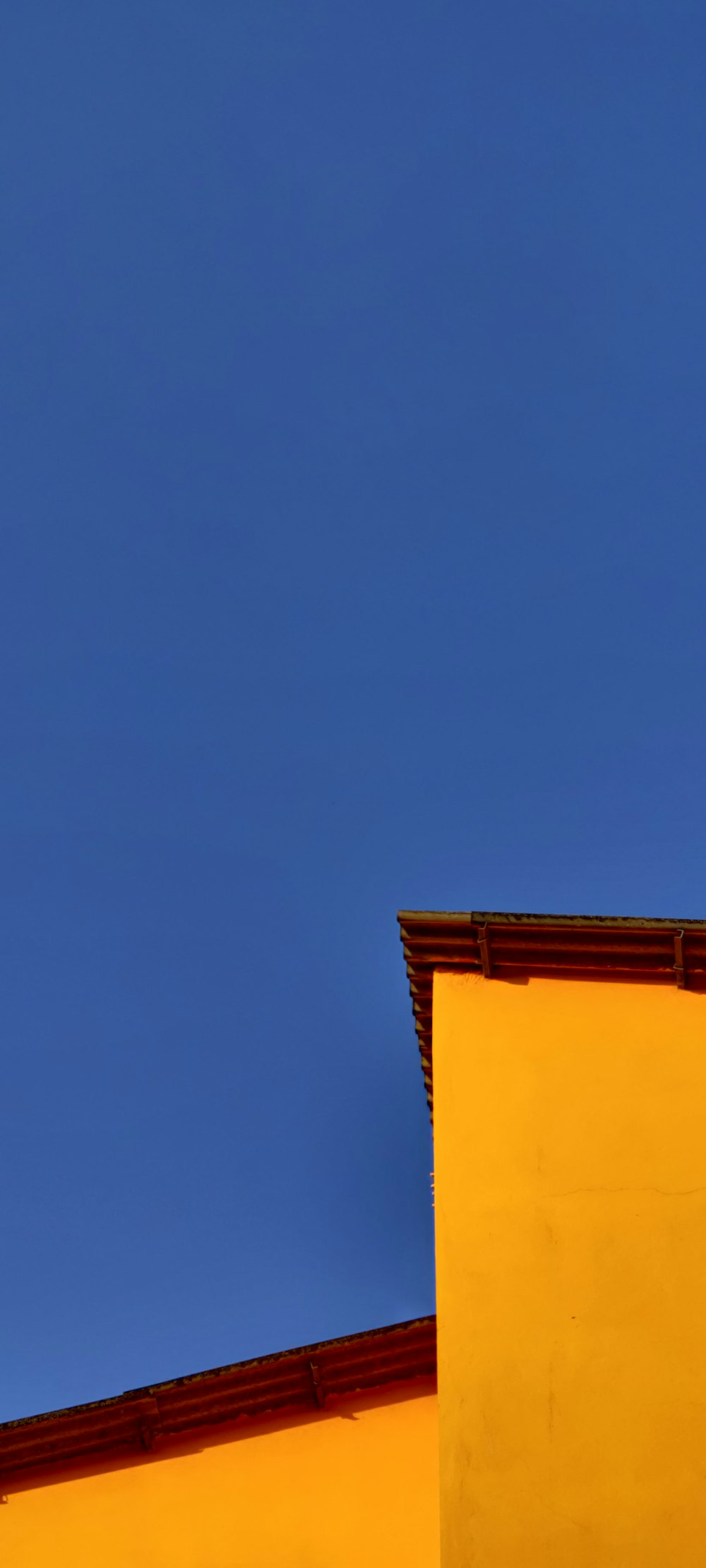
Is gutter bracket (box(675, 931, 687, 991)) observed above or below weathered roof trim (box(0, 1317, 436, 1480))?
above

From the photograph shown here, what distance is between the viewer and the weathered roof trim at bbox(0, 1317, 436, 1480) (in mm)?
11039

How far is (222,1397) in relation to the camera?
11.2 meters

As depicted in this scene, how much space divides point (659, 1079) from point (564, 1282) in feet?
5.66

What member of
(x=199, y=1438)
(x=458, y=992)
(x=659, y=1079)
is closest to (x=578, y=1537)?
(x=659, y=1079)

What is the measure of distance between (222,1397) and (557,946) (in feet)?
18.1

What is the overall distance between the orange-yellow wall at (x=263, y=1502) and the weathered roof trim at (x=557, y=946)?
4395mm

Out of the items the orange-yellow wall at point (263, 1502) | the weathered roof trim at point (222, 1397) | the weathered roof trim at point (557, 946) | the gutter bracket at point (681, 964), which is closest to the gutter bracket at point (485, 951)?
the weathered roof trim at point (557, 946)

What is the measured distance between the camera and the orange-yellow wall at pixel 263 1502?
33.0 ft

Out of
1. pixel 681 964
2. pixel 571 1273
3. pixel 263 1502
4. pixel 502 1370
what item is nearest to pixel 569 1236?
pixel 571 1273

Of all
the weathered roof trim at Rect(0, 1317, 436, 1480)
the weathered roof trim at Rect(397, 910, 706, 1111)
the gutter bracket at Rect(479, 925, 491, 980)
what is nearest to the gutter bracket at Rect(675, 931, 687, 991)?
the weathered roof trim at Rect(397, 910, 706, 1111)

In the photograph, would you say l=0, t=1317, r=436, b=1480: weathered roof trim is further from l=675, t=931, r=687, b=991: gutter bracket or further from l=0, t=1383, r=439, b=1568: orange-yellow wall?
l=675, t=931, r=687, b=991: gutter bracket

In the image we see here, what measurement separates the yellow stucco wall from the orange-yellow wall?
3.35 m

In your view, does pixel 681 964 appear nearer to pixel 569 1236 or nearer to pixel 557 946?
pixel 557 946

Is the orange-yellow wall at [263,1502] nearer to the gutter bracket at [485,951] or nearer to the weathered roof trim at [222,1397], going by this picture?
the weathered roof trim at [222,1397]
